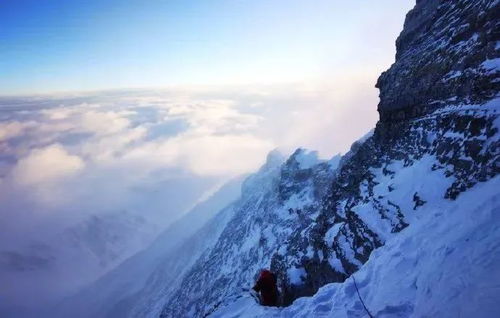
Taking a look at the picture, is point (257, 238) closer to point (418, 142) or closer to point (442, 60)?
point (418, 142)

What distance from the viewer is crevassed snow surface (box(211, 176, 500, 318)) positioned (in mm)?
8266

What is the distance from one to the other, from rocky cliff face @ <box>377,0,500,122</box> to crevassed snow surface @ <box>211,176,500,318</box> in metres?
6.79

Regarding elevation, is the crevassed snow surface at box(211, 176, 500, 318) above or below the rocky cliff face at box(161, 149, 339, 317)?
above

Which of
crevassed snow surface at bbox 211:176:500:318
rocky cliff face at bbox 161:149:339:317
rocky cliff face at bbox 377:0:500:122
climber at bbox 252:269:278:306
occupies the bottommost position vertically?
rocky cliff face at bbox 161:149:339:317

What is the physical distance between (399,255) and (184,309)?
293 feet

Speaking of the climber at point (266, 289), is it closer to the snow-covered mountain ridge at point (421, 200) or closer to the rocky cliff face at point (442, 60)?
the snow-covered mountain ridge at point (421, 200)

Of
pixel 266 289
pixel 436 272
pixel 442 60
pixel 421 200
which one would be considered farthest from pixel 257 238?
pixel 436 272

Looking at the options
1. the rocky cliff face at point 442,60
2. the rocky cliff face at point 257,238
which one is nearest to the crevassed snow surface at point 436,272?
the rocky cliff face at point 442,60

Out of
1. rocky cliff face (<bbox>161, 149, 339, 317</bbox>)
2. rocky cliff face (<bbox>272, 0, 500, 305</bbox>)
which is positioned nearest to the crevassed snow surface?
rocky cliff face (<bbox>272, 0, 500, 305</bbox>)

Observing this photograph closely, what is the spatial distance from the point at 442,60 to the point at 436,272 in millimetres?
15797

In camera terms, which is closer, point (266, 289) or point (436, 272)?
point (436, 272)

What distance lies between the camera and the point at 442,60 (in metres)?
20.8

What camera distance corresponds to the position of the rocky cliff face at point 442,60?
1673 cm

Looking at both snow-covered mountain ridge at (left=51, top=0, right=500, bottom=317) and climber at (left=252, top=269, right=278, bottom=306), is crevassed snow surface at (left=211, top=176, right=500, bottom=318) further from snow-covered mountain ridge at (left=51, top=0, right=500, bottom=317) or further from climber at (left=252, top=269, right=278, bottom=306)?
climber at (left=252, top=269, right=278, bottom=306)
